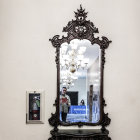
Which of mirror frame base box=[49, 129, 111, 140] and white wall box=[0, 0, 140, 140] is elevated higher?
white wall box=[0, 0, 140, 140]

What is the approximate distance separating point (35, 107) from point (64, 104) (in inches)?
15.9

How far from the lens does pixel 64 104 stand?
11.7 ft

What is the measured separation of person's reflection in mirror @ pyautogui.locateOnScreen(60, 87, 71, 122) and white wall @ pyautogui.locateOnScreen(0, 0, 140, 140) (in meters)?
0.13

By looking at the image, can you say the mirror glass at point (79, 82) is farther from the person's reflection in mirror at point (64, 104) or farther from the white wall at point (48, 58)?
the white wall at point (48, 58)

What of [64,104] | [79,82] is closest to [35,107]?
[64,104]

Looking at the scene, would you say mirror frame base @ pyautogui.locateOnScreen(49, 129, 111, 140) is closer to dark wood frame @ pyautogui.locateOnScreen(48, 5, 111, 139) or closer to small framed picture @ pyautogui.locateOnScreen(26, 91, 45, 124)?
dark wood frame @ pyautogui.locateOnScreen(48, 5, 111, 139)

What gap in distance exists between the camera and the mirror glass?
11.7 feet

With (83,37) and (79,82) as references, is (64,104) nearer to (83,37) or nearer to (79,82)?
(79,82)

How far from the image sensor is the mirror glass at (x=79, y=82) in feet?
11.7

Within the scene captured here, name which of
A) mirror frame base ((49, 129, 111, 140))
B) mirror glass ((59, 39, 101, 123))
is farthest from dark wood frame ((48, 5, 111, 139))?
mirror frame base ((49, 129, 111, 140))

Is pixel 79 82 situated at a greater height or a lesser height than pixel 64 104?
greater

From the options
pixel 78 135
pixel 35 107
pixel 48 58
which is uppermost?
pixel 48 58
